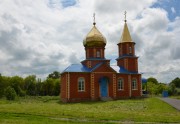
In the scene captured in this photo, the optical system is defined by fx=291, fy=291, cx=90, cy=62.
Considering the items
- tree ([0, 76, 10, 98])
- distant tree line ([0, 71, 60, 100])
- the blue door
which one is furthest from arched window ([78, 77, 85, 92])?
distant tree line ([0, 71, 60, 100])

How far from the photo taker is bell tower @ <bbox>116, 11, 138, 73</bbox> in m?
40.8

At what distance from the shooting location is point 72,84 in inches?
1415

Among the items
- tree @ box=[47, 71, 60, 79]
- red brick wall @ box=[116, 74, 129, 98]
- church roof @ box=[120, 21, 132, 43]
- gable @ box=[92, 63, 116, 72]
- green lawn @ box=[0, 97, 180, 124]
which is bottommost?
green lawn @ box=[0, 97, 180, 124]

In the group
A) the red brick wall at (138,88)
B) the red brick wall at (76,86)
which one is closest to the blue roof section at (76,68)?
the red brick wall at (76,86)

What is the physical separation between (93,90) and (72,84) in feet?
9.17

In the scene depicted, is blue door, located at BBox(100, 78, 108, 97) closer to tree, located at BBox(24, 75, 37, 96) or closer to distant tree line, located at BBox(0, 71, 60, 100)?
distant tree line, located at BBox(0, 71, 60, 100)

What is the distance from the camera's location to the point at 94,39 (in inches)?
1516

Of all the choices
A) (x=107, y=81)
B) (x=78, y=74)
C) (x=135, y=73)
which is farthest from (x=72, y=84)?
(x=135, y=73)

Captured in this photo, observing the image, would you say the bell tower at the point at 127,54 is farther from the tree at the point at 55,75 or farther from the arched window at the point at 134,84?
the tree at the point at 55,75

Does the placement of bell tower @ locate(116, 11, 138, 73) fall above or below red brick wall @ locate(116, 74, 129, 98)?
above

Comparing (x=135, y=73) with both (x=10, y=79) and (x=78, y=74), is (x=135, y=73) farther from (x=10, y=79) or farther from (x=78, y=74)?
(x=10, y=79)

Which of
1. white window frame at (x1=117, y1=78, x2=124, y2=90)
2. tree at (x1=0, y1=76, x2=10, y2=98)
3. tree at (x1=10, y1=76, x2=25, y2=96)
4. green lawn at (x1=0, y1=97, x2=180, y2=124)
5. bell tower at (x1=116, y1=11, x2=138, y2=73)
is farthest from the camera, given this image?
tree at (x1=10, y1=76, x2=25, y2=96)

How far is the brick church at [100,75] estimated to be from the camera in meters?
36.2

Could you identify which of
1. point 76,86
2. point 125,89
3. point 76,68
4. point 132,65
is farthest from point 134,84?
point 76,86
